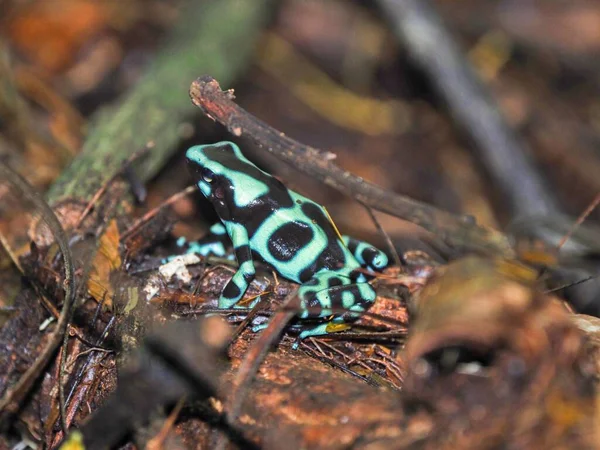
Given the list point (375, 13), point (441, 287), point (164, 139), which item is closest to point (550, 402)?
point (441, 287)

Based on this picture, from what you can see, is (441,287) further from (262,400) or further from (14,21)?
(14,21)

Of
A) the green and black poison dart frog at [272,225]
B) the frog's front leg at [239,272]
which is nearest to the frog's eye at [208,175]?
the green and black poison dart frog at [272,225]

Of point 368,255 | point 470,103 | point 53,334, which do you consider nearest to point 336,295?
point 368,255

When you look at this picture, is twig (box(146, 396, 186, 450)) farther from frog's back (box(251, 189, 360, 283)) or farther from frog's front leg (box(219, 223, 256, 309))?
frog's back (box(251, 189, 360, 283))

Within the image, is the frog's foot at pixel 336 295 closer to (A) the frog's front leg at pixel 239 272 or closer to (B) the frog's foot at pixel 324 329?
(B) the frog's foot at pixel 324 329

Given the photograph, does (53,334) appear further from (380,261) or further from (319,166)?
(380,261)
